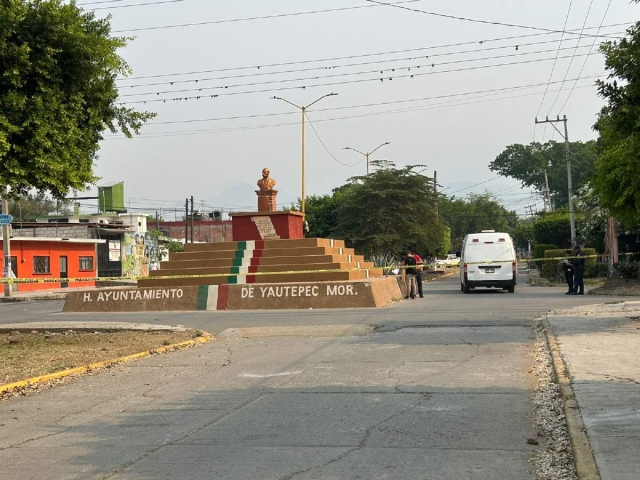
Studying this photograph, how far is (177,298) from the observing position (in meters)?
23.7

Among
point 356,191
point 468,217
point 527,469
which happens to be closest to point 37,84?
point 527,469

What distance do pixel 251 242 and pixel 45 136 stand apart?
1455 cm

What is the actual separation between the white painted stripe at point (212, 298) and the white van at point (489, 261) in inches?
423

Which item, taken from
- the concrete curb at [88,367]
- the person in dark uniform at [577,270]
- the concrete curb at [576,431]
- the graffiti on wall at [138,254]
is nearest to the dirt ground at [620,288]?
the person in dark uniform at [577,270]

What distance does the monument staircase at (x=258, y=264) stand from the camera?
25.1m

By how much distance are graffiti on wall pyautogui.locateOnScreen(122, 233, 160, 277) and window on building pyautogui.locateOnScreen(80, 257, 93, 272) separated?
14.5 feet

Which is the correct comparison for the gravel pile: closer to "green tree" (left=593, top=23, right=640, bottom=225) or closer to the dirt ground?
"green tree" (left=593, top=23, right=640, bottom=225)

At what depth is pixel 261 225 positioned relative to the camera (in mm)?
27938

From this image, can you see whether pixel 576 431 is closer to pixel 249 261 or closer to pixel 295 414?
pixel 295 414

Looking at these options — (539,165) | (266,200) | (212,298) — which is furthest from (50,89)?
(539,165)

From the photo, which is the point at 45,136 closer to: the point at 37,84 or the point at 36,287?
the point at 37,84

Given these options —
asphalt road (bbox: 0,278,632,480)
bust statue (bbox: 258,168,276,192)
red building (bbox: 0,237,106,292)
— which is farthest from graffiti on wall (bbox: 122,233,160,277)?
asphalt road (bbox: 0,278,632,480)

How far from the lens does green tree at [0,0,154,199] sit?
1234cm

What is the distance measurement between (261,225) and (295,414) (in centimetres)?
2007
